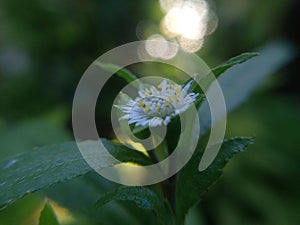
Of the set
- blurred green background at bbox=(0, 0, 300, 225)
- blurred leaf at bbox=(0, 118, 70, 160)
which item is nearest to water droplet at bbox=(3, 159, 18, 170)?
blurred leaf at bbox=(0, 118, 70, 160)

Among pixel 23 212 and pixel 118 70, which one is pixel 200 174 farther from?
pixel 23 212

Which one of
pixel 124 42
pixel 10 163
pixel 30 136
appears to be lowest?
pixel 10 163

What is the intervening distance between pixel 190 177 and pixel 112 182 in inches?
5.5

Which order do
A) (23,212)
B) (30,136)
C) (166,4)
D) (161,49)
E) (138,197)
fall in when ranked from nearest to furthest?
(138,197), (23,212), (30,136), (161,49), (166,4)

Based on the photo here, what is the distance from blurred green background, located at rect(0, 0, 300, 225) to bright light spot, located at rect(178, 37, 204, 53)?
0.05m

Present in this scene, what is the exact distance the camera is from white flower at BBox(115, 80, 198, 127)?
1.54 ft

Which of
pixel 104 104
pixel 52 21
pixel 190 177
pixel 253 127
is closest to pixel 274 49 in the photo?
pixel 253 127

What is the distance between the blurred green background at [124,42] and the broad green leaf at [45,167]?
72 centimetres

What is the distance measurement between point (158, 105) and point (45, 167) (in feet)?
0.39

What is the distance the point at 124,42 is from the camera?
1539 millimetres

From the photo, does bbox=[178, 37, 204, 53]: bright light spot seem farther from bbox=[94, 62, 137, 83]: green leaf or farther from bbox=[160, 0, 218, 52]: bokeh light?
bbox=[94, 62, 137, 83]: green leaf

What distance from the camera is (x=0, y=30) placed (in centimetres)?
161

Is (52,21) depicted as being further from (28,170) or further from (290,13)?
(28,170)

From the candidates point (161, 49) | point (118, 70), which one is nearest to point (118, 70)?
point (118, 70)
